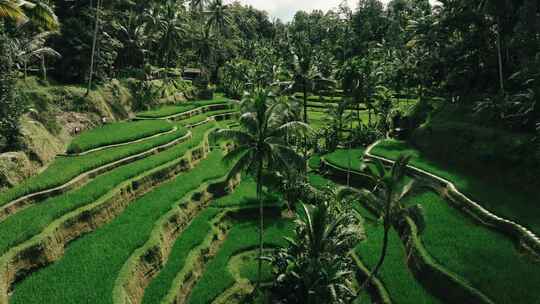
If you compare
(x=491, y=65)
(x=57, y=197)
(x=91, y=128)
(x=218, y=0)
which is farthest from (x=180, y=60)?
(x=57, y=197)

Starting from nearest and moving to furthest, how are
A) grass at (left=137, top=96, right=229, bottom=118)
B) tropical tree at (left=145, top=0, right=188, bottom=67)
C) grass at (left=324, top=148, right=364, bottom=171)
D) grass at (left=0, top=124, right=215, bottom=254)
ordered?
1. grass at (left=0, top=124, right=215, bottom=254)
2. grass at (left=324, top=148, right=364, bottom=171)
3. grass at (left=137, top=96, right=229, bottom=118)
4. tropical tree at (left=145, top=0, right=188, bottom=67)

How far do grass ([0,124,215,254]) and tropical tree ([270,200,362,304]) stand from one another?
9.16m

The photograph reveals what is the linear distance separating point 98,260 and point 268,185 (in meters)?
11.3

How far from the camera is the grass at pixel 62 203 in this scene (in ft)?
51.0

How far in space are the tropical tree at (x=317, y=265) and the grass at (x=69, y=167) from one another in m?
11.2

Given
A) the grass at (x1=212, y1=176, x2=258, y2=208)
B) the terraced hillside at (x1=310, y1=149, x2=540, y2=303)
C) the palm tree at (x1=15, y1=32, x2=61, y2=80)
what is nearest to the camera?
the terraced hillside at (x1=310, y1=149, x2=540, y2=303)

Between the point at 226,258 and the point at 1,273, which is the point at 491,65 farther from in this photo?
the point at 1,273

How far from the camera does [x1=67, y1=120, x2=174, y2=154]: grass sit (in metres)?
26.7

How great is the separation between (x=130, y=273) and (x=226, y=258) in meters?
5.62

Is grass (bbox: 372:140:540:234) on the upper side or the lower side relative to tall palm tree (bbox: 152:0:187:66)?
lower

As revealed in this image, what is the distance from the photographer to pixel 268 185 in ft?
82.3

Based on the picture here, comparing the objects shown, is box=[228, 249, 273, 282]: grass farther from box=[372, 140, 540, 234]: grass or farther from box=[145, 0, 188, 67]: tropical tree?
box=[145, 0, 188, 67]: tropical tree

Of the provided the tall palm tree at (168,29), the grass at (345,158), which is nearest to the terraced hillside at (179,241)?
the grass at (345,158)

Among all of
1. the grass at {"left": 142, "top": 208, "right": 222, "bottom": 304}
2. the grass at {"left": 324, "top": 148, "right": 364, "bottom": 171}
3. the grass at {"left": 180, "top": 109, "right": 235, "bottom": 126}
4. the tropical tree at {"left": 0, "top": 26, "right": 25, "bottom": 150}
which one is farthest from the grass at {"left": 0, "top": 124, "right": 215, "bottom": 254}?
the grass at {"left": 180, "top": 109, "right": 235, "bottom": 126}
